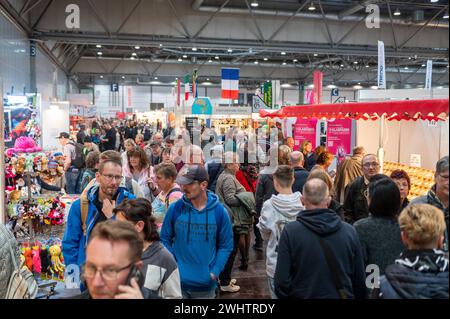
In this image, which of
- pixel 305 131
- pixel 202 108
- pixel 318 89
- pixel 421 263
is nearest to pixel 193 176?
pixel 421 263

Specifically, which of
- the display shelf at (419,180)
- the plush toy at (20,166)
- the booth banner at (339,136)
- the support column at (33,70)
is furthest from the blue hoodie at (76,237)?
the support column at (33,70)

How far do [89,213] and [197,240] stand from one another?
2.25 feet

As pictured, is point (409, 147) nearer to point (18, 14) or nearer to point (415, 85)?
point (18, 14)

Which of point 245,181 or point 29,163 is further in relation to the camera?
point 245,181

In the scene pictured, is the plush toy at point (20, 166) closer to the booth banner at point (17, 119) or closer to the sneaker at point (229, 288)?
the booth banner at point (17, 119)

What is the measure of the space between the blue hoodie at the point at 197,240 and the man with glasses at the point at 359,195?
5.75ft

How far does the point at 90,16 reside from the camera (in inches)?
506

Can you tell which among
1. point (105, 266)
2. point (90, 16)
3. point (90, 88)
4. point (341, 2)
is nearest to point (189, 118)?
point (90, 16)

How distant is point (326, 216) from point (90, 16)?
1217cm

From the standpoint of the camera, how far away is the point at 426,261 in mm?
1699

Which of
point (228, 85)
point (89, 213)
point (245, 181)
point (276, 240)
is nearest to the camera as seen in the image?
point (89, 213)

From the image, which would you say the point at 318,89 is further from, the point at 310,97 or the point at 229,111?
the point at 310,97

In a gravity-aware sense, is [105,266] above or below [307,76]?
below

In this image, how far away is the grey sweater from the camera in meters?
2.54
